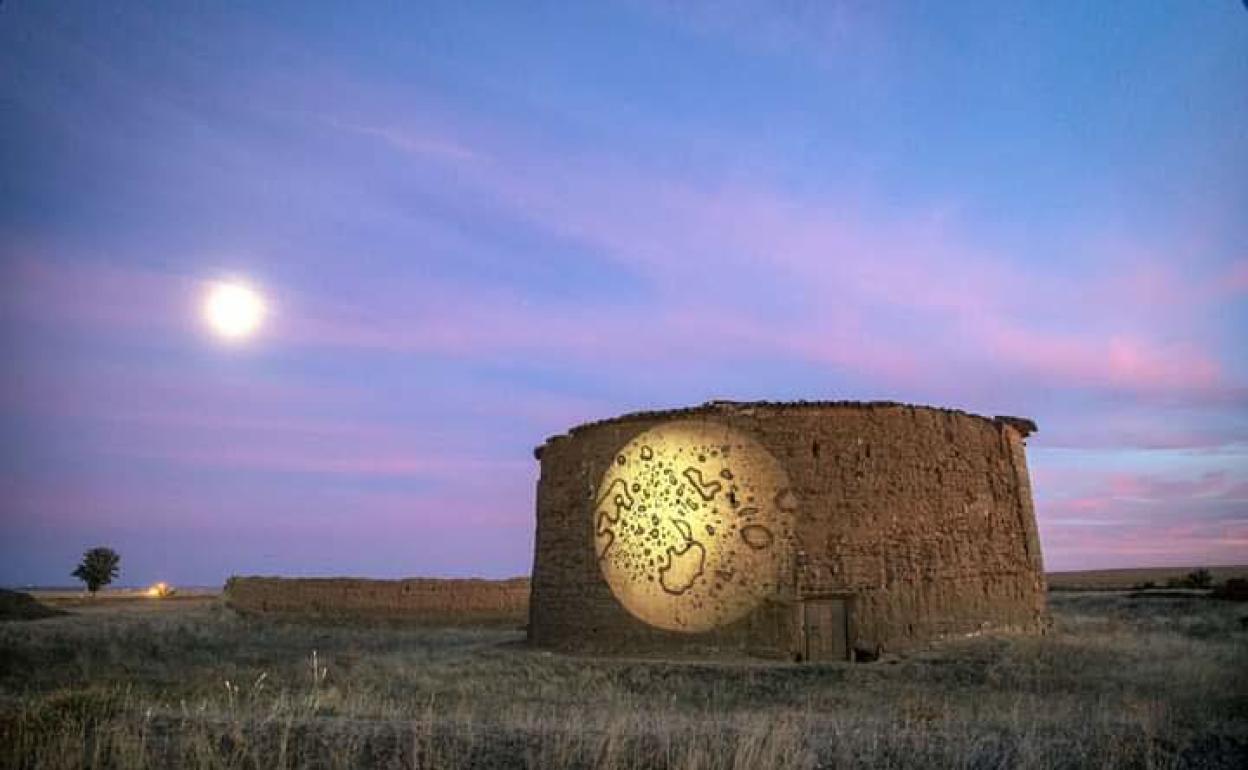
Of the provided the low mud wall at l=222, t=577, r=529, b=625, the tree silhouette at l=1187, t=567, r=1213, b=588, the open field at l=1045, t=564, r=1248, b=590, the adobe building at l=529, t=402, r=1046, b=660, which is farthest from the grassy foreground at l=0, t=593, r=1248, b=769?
the open field at l=1045, t=564, r=1248, b=590

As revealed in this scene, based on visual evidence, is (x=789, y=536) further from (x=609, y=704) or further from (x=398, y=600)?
(x=398, y=600)

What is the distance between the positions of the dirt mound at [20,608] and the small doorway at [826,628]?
26714mm

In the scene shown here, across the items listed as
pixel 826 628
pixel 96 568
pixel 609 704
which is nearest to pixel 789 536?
pixel 826 628

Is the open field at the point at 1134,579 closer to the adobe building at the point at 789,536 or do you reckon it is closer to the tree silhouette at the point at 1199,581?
the tree silhouette at the point at 1199,581

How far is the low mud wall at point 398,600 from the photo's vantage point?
31391 millimetres

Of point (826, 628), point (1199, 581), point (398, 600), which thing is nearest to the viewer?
point (826, 628)

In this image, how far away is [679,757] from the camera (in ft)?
19.9

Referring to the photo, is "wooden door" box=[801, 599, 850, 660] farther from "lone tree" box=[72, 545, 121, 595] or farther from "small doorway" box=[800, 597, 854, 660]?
"lone tree" box=[72, 545, 121, 595]

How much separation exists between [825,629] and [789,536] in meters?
1.80

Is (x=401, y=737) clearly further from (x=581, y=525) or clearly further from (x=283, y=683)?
(x=581, y=525)

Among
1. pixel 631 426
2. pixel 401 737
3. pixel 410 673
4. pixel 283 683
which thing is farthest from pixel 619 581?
pixel 401 737

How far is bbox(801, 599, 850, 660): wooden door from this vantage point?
16797 millimetres

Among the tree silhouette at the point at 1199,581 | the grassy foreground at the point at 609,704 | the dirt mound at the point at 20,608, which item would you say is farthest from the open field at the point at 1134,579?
the dirt mound at the point at 20,608

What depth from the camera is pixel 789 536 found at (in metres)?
17.0
